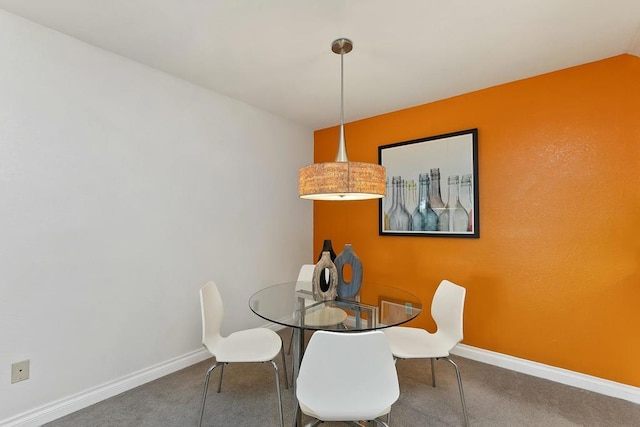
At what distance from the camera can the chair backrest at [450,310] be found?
73.4 inches

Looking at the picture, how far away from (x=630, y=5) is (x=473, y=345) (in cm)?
254

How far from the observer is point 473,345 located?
2.59 m

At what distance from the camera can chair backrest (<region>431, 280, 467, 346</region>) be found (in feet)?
6.12

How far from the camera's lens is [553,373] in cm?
221

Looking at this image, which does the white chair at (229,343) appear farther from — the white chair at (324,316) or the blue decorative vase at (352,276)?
the blue decorative vase at (352,276)

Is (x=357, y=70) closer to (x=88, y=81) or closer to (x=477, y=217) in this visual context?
(x=477, y=217)

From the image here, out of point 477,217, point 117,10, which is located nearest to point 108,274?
point 117,10

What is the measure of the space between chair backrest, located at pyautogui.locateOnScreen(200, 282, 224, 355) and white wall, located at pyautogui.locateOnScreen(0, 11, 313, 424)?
1.97 feet

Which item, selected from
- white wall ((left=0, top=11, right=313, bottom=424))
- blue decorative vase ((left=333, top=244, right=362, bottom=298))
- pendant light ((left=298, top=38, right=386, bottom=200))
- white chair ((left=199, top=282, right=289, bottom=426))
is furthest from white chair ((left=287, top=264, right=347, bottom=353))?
white wall ((left=0, top=11, right=313, bottom=424))

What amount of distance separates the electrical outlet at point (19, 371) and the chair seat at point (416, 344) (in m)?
2.15

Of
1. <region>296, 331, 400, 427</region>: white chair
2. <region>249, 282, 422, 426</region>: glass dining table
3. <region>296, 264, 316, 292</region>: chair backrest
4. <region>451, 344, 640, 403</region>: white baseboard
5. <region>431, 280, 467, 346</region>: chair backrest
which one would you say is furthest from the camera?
<region>296, 264, 316, 292</region>: chair backrest

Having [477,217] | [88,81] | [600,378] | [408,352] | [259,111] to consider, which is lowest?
[600,378]

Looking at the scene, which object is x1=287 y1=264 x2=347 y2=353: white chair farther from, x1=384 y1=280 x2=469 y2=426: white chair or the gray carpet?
the gray carpet

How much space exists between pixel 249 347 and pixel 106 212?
4.43 feet
